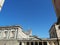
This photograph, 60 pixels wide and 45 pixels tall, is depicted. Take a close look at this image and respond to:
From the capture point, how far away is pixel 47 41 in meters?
32.6

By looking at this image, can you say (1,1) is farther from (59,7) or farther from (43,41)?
(43,41)

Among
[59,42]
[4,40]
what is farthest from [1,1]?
[4,40]

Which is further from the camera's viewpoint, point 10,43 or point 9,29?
point 9,29

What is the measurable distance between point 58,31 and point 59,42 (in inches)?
161

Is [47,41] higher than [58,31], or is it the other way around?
[58,31]

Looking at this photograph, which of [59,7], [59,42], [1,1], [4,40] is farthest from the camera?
[4,40]

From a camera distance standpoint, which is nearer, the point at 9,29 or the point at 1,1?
the point at 1,1

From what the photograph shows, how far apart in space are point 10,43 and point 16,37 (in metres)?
2.24

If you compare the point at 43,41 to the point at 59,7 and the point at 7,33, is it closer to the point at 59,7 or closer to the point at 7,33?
the point at 7,33

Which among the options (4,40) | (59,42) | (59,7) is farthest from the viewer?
(4,40)

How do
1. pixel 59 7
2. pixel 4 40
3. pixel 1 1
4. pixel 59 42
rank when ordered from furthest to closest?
1. pixel 4 40
2. pixel 59 42
3. pixel 1 1
4. pixel 59 7

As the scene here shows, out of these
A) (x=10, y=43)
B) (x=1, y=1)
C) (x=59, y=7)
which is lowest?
(x=10, y=43)

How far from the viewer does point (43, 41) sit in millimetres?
32906

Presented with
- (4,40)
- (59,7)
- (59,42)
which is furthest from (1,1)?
(4,40)
